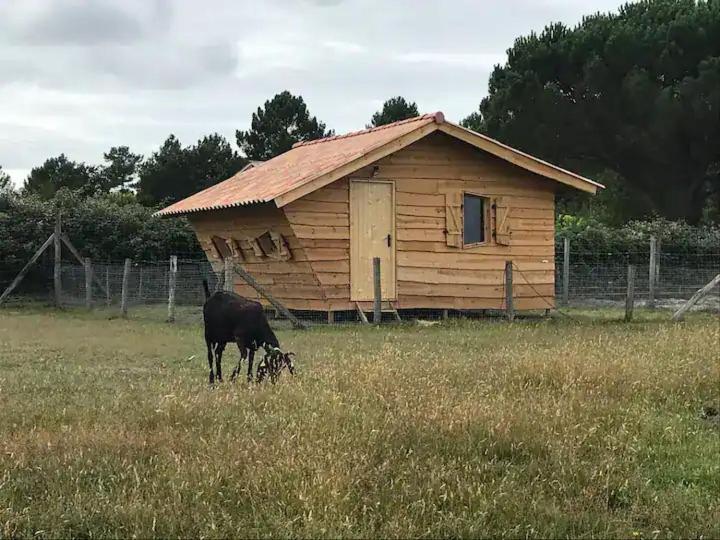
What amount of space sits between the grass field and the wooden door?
7427mm

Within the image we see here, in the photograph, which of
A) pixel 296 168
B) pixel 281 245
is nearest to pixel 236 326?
pixel 281 245

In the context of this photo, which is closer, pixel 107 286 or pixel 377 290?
pixel 377 290

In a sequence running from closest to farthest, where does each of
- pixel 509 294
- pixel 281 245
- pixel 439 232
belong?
pixel 509 294 < pixel 281 245 < pixel 439 232

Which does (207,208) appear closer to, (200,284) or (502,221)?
(200,284)

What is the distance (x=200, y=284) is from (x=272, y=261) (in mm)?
3423

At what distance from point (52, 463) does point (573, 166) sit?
34.6 m

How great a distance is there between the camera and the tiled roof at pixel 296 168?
15.9 m

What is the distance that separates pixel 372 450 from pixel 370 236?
11.6 m

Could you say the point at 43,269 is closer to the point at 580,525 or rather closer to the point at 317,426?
the point at 317,426

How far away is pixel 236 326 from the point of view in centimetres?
805

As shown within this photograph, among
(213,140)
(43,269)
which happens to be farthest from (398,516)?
(213,140)

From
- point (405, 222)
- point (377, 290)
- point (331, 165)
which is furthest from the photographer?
point (405, 222)

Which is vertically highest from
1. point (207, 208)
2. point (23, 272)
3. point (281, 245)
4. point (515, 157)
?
point (515, 157)

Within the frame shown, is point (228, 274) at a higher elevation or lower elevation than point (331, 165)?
lower
